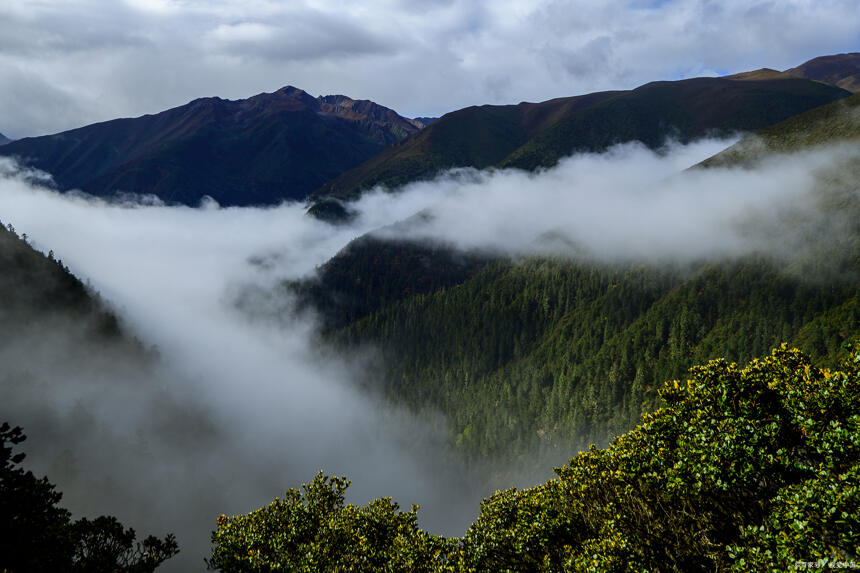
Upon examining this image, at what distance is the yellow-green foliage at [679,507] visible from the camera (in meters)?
18.7

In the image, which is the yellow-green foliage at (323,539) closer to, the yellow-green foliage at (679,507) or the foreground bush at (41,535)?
the yellow-green foliage at (679,507)

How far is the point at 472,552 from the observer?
29.4m

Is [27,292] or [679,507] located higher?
[27,292]

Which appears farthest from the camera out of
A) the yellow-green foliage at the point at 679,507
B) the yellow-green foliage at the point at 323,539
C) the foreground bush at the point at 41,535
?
the yellow-green foliage at the point at 323,539

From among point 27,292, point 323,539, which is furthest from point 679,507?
point 27,292

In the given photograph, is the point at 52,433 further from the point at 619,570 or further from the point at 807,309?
the point at 807,309

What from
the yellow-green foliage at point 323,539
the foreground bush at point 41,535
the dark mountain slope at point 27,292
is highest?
the dark mountain slope at point 27,292

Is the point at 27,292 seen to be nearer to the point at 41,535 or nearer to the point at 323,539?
the point at 41,535

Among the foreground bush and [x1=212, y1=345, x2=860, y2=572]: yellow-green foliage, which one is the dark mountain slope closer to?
the foreground bush

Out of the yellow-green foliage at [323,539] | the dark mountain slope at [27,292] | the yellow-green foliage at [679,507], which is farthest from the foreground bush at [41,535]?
the dark mountain slope at [27,292]

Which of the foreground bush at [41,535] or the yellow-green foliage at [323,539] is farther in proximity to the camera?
the yellow-green foliage at [323,539]

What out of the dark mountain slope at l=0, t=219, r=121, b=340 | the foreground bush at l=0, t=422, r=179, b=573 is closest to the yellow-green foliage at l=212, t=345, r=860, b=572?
the foreground bush at l=0, t=422, r=179, b=573

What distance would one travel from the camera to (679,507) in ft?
85.6

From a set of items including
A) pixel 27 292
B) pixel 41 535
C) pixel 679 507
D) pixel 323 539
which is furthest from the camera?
pixel 27 292
